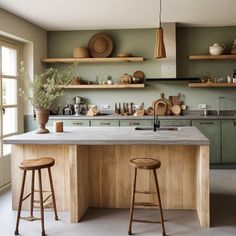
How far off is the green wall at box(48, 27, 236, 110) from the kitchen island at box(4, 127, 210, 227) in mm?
2712

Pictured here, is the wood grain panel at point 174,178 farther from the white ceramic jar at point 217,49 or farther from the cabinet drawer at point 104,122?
the white ceramic jar at point 217,49

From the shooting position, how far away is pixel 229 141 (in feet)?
19.2

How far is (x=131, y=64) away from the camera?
6.60m

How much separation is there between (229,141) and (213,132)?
0.31 m

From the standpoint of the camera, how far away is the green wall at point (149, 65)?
6418 millimetres

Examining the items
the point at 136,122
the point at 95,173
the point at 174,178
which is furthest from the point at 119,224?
the point at 136,122

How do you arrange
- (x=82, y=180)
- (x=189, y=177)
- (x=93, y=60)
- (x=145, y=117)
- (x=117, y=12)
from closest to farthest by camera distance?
1. (x=82, y=180)
2. (x=189, y=177)
3. (x=117, y=12)
4. (x=145, y=117)
5. (x=93, y=60)

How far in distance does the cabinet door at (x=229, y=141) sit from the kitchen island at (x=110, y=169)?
2189mm

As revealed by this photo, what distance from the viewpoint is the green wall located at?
642 centimetres

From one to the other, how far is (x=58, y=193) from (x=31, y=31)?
325cm

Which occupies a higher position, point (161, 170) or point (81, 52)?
point (81, 52)

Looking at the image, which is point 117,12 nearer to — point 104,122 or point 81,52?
point 81,52

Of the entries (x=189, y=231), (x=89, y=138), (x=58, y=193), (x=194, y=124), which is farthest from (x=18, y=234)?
(x=194, y=124)

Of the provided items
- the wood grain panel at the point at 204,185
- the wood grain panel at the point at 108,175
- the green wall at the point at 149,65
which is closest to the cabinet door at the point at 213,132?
the green wall at the point at 149,65
